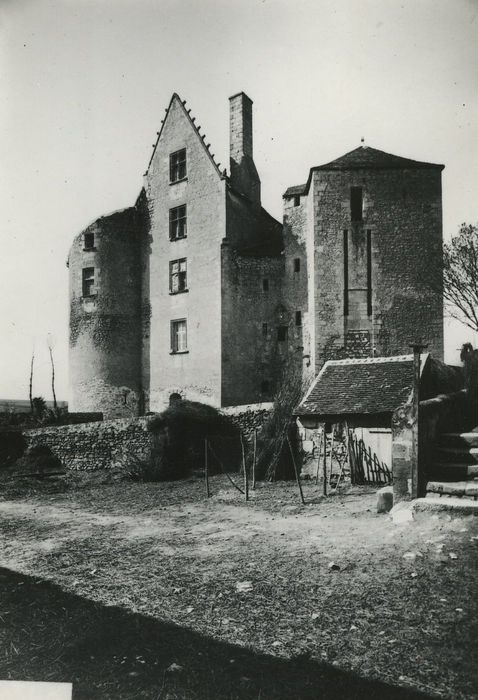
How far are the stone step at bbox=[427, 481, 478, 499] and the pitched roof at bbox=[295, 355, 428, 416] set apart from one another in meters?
1.41

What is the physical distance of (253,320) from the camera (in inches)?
943

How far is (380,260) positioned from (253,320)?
20.7ft

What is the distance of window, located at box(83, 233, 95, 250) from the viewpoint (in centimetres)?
2675

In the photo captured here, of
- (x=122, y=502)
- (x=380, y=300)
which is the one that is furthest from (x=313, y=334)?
(x=122, y=502)

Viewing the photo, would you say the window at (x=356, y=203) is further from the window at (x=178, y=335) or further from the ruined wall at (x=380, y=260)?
the window at (x=178, y=335)

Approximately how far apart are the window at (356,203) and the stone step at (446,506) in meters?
16.0

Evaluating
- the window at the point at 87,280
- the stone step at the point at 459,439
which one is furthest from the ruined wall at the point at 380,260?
the window at the point at 87,280

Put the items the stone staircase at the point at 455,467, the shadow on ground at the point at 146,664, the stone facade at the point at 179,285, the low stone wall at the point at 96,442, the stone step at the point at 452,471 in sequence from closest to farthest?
the shadow on ground at the point at 146,664 < the stone staircase at the point at 455,467 < the stone step at the point at 452,471 < the low stone wall at the point at 96,442 < the stone facade at the point at 179,285

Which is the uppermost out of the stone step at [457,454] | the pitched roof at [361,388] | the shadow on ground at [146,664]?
the pitched roof at [361,388]

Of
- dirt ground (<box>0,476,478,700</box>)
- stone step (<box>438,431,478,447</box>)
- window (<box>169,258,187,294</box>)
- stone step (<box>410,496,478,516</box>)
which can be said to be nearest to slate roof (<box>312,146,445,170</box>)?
window (<box>169,258,187,294</box>)

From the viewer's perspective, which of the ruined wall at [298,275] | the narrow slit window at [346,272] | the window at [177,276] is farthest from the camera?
the window at [177,276]

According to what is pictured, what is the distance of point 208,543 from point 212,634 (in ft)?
9.92

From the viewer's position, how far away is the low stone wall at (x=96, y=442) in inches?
735

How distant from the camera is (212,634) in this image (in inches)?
191
